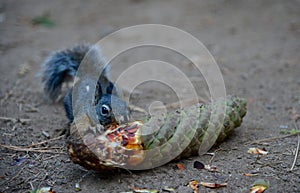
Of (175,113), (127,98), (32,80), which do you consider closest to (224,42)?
(127,98)

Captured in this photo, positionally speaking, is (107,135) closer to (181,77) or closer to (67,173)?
(67,173)

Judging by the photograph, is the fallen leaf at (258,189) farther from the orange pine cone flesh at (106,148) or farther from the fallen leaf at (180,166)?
the orange pine cone flesh at (106,148)

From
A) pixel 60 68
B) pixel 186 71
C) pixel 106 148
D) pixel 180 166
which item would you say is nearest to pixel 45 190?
pixel 106 148

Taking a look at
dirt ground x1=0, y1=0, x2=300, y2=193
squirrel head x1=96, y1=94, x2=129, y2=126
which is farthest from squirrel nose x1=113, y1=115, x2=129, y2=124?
dirt ground x1=0, y1=0, x2=300, y2=193

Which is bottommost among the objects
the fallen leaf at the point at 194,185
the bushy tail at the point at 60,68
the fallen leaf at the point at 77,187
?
the fallen leaf at the point at 77,187

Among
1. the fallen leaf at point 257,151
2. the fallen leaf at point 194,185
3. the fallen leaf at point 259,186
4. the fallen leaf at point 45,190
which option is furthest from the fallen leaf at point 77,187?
the fallen leaf at point 257,151
